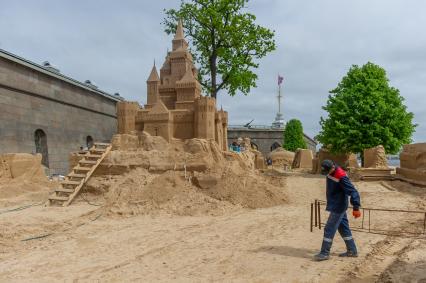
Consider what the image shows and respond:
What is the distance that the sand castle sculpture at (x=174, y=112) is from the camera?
12.9m

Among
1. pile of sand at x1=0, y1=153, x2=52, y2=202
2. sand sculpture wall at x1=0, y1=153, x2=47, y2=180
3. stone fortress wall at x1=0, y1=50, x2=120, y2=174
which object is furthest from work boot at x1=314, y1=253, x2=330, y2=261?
stone fortress wall at x1=0, y1=50, x2=120, y2=174

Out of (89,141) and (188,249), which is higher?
(89,141)

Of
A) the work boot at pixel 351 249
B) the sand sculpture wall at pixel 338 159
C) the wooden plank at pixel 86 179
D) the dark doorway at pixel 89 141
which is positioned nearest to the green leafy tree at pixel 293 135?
the sand sculpture wall at pixel 338 159

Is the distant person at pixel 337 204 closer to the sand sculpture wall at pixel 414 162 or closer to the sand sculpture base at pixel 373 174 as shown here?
the sand sculpture wall at pixel 414 162

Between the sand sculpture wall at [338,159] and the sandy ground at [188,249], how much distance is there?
49.4 feet

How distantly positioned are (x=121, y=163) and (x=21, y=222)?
3.72m

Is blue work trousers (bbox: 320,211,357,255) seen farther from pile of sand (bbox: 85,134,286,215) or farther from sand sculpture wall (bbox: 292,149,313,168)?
sand sculpture wall (bbox: 292,149,313,168)

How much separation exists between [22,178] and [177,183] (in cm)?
783

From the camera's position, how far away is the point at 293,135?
46.2 meters

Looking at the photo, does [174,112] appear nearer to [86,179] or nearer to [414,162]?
[86,179]

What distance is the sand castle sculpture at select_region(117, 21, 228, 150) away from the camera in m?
12.9

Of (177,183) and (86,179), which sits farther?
(86,179)

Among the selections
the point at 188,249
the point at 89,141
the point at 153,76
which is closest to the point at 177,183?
the point at 188,249

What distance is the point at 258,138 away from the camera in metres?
49.1
